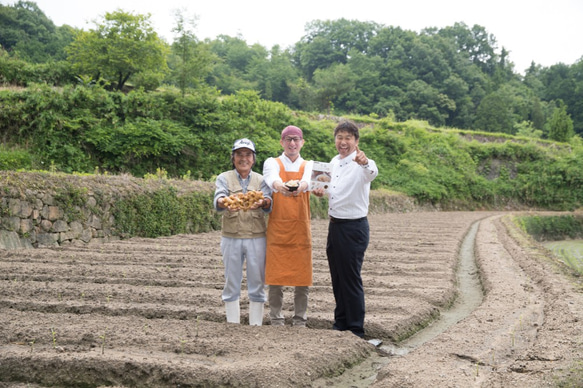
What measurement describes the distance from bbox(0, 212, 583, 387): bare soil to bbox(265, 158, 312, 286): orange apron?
0.44m

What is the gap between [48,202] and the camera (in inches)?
365

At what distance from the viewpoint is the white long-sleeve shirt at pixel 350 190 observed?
4430mm

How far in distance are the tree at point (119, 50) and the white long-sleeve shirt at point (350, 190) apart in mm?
25621

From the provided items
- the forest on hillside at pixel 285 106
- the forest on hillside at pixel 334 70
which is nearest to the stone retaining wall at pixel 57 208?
the forest on hillside at pixel 285 106

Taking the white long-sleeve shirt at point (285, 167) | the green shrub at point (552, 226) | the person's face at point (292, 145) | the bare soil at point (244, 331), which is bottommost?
the green shrub at point (552, 226)

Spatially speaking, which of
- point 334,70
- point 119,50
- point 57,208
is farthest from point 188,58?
point 334,70

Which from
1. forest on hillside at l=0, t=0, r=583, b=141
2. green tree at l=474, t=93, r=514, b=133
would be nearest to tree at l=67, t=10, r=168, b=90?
forest on hillside at l=0, t=0, r=583, b=141

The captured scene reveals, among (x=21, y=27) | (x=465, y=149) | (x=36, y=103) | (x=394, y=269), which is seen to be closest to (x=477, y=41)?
(x=465, y=149)

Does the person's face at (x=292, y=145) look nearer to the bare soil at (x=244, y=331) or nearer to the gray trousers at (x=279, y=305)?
the gray trousers at (x=279, y=305)

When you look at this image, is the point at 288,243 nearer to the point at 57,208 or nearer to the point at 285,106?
the point at 57,208

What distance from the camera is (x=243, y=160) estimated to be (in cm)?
449

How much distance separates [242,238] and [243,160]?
65cm

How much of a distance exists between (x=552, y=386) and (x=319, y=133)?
26169mm

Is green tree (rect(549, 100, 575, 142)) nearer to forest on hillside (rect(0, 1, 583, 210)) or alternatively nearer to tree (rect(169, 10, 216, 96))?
forest on hillside (rect(0, 1, 583, 210))
